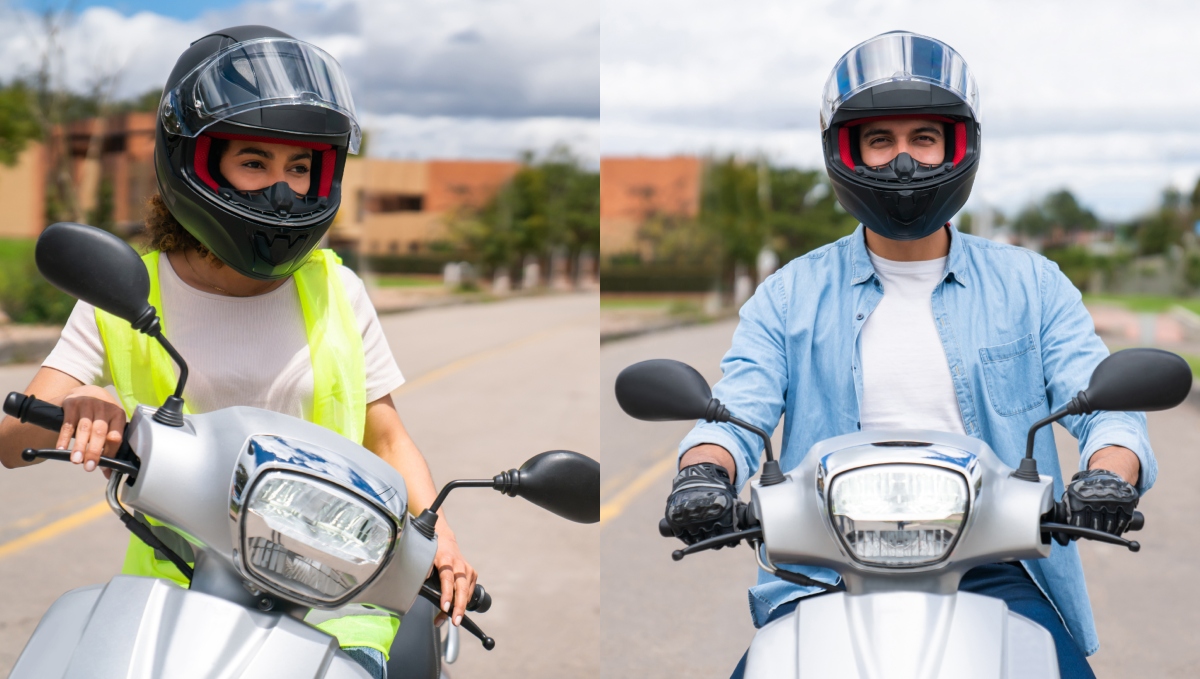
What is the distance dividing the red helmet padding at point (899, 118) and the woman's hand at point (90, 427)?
1489 mm

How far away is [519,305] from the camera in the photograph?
3512 cm

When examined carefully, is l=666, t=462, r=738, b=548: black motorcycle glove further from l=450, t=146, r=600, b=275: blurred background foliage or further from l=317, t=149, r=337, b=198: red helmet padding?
l=450, t=146, r=600, b=275: blurred background foliage

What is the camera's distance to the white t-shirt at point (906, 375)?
2.50 metres

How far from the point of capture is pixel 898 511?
175 cm

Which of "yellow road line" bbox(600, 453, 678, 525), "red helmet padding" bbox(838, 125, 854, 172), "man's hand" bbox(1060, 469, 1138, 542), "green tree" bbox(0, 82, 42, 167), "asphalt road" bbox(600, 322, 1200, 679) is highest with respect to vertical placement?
"green tree" bbox(0, 82, 42, 167)

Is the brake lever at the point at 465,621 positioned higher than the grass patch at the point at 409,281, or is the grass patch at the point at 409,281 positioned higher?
the brake lever at the point at 465,621

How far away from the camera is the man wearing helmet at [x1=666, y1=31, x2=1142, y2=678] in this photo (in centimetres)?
240

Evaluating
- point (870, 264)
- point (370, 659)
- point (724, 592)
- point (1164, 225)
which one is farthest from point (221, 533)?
point (1164, 225)

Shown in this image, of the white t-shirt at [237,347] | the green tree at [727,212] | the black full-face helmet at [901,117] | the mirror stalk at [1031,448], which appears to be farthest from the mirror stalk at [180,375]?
the green tree at [727,212]

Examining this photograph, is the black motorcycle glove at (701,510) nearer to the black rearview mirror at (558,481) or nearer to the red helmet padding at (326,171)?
the black rearview mirror at (558,481)

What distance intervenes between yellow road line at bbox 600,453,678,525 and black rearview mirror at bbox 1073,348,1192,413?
214 inches

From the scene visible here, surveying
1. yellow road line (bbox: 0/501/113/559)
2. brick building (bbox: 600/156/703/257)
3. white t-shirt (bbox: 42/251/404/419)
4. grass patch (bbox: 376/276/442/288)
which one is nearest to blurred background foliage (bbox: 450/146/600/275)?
grass patch (bbox: 376/276/442/288)

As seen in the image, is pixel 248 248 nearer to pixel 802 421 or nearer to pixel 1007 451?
pixel 802 421

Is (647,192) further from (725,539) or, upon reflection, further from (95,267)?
(95,267)
